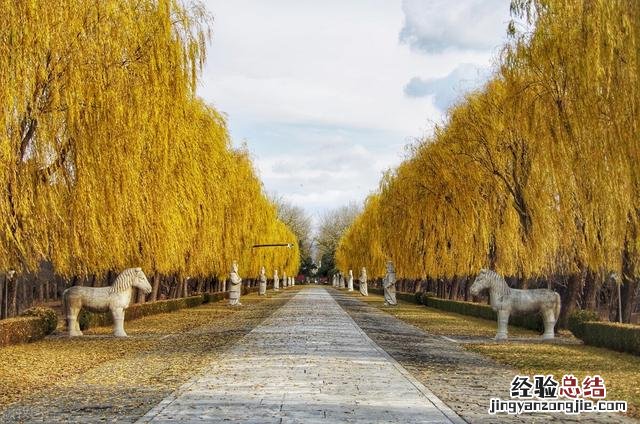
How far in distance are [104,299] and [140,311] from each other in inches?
335

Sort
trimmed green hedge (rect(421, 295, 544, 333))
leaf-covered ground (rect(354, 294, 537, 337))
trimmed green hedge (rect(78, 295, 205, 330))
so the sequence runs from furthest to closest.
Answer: trimmed green hedge (rect(421, 295, 544, 333)) → leaf-covered ground (rect(354, 294, 537, 337)) → trimmed green hedge (rect(78, 295, 205, 330))

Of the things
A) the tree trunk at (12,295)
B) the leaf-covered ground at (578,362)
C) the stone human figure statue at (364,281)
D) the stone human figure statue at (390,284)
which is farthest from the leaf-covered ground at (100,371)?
the stone human figure statue at (364,281)

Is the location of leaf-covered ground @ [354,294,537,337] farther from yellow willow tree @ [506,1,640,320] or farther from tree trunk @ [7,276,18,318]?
→ tree trunk @ [7,276,18,318]

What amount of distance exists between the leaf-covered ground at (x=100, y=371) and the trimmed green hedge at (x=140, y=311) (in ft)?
1.40

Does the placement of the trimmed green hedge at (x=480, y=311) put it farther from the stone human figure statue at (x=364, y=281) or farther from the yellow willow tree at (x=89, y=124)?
the stone human figure statue at (x=364, y=281)

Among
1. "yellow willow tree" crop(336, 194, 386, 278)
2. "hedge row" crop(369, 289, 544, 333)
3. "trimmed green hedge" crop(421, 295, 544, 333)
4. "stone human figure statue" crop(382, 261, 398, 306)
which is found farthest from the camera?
"yellow willow tree" crop(336, 194, 386, 278)

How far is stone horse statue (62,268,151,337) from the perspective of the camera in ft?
60.0

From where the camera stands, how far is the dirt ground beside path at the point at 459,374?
8180 millimetres

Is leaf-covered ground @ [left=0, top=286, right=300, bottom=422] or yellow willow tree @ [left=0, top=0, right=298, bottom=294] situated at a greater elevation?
yellow willow tree @ [left=0, top=0, right=298, bottom=294]

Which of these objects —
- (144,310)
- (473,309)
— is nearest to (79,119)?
(144,310)

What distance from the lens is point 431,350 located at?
16.1 metres

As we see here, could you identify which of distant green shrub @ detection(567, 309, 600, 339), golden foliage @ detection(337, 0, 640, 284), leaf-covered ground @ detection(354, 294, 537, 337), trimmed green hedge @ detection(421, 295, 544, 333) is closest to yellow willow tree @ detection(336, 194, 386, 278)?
trimmed green hedge @ detection(421, 295, 544, 333)

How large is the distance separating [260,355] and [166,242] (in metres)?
8.80

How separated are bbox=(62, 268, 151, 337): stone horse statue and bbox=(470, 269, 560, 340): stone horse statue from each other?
854 centimetres
